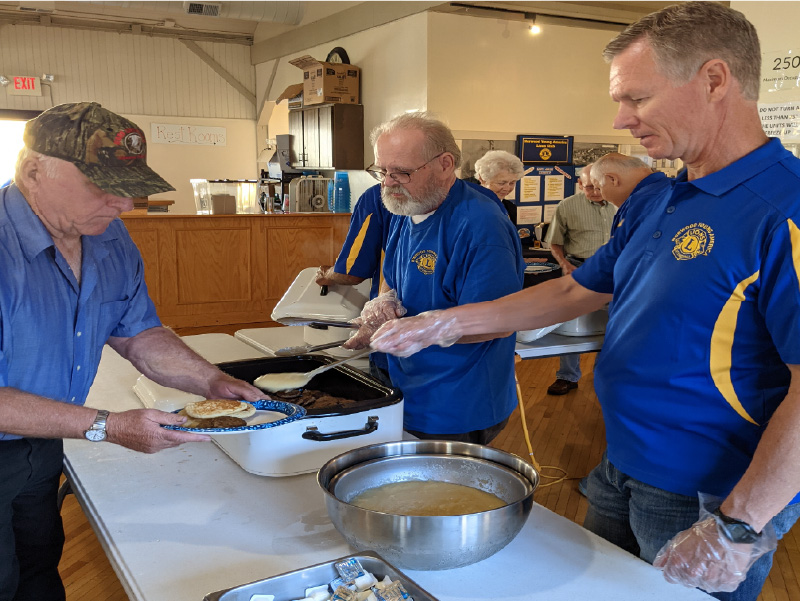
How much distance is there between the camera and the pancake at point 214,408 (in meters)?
1.35

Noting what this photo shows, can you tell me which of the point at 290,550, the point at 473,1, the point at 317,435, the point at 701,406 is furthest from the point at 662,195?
the point at 473,1

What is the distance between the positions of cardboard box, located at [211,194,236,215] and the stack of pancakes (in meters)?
5.67

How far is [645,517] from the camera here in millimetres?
1242

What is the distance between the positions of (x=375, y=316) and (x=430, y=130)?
1.84 feet

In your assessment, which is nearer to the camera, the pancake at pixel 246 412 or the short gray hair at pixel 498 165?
the pancake at pixel 246 412

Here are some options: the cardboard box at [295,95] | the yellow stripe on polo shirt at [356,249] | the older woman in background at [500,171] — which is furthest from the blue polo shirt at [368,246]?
the cardboard box at [295,95]

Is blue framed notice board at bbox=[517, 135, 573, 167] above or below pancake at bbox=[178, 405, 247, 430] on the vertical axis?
above

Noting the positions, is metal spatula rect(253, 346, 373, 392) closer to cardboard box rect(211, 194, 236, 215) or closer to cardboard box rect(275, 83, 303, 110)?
cardboard box rect(211, 194, 236, 215)

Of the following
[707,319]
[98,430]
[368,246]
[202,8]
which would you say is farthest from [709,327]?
[202,8]

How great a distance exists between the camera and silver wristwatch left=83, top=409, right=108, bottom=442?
50.4 inches

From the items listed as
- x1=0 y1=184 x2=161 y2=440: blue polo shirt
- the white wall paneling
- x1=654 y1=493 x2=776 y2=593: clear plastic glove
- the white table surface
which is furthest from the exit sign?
x1=654 y1=493 x2=776 y2=593: clear plastic glove

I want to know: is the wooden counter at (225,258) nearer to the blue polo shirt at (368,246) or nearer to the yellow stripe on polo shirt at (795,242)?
the blue polo shirt at (368,246)

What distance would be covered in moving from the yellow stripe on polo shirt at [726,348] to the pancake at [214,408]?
2.95 feet

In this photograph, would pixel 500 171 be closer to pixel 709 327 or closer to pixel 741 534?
pixel 709 327
